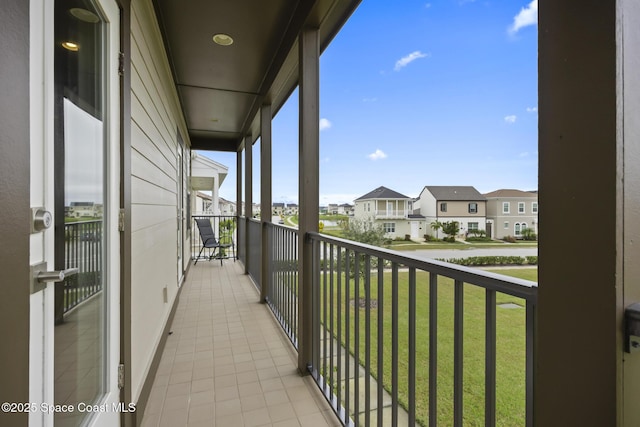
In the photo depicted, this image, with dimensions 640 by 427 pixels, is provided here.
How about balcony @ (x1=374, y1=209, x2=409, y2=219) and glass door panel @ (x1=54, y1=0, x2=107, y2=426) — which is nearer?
glass door panel @ (x1=54, y1=0, x2=107, y2=426)

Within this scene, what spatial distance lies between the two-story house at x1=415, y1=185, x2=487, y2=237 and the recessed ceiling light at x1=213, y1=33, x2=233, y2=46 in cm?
229

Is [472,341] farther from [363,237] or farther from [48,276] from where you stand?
[48,276]

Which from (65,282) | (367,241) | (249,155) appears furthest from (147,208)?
(249,155)

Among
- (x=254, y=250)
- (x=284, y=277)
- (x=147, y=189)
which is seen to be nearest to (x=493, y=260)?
(x=147, y=189)

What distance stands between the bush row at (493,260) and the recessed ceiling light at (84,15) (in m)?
1.60

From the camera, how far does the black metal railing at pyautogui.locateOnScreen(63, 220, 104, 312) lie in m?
1.12

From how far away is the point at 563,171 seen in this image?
2.06ft

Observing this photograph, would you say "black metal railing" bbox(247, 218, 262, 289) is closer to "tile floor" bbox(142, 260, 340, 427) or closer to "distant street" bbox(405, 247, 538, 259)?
"tile floor" bbox(142, 260, 340, 427)

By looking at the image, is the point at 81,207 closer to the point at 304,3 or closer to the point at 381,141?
the point at 381,141

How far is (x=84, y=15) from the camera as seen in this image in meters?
1.26

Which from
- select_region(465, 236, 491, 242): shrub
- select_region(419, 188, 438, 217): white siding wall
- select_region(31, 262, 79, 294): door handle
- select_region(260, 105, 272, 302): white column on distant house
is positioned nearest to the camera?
select_region(31, 262, 79, 294): door handle

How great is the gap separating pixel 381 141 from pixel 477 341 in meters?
1.10

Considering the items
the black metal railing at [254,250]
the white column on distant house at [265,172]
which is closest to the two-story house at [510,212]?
the white column on distant house at [265,172]

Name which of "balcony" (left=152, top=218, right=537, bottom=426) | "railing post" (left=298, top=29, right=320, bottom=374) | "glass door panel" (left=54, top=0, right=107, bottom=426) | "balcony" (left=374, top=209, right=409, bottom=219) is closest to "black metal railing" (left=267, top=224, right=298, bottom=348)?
"balcony" (left=152, top=218, right=537, bottom=426)
